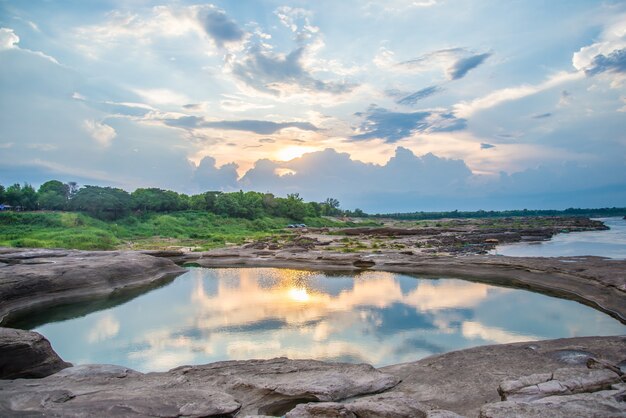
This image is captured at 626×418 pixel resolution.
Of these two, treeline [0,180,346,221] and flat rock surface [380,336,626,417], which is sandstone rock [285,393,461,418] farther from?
treeline [0,180,346,221]

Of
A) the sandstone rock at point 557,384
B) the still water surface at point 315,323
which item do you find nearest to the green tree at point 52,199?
the still water surface at point 315,323

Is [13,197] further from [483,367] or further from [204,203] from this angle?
[483,367]

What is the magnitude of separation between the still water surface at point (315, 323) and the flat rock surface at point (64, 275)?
2989 millimetres

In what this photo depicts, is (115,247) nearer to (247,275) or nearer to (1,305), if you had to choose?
(247,275)

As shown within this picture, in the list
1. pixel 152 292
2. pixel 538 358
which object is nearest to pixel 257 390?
pixel 538 358

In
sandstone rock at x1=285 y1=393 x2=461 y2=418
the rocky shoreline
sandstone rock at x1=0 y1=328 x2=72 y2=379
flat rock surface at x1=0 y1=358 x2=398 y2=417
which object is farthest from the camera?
sandstone rock at x1=0 y1=328 x2=72 y2=379

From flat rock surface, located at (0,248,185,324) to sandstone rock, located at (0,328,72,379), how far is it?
1010 centimetres

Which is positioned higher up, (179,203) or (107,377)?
(179,203)

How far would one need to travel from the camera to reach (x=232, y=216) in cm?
9669

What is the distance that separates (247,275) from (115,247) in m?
22.7

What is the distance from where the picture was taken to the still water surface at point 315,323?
15578 mm

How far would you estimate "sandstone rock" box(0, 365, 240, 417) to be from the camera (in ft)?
27.9

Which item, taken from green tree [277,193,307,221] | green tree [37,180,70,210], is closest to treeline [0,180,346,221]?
green tree [37,180,70,210]

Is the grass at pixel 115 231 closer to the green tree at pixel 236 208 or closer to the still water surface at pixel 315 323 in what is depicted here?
the green tree at pixel 236 208
